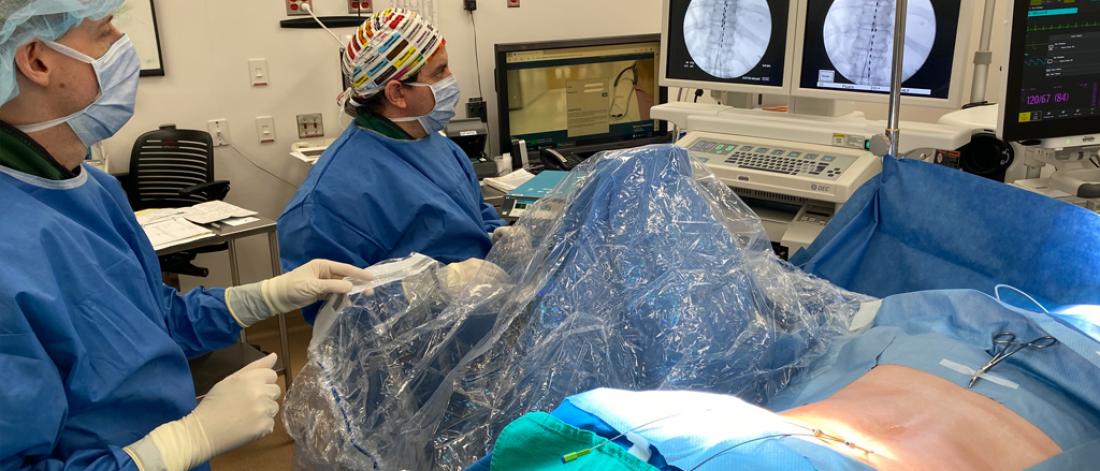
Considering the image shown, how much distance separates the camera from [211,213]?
119 inches

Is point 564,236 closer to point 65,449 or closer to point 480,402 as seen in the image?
point 480,402

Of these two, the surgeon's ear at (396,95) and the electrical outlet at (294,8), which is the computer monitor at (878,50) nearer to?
the surgeon's ear at (396,95)

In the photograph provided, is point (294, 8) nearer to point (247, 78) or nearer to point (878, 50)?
point (247, 78)

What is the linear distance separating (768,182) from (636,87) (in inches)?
76.3

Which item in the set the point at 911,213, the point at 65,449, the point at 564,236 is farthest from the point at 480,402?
the point at 911,213

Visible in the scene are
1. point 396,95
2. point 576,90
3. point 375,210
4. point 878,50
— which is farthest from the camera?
point 576,90

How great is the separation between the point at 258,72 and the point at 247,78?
53mm

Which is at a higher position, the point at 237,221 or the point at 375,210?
the point at 375,210

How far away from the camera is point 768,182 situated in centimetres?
213

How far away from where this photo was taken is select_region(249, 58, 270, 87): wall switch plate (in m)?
3.60

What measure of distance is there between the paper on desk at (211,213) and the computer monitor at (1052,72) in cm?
246

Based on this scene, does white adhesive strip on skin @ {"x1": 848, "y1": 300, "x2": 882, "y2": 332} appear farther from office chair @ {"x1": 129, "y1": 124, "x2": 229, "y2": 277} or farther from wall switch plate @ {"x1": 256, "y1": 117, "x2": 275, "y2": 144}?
wall switch plate @ {"x1": 256, "y1": 117, "x2": 275, "y2": 144}

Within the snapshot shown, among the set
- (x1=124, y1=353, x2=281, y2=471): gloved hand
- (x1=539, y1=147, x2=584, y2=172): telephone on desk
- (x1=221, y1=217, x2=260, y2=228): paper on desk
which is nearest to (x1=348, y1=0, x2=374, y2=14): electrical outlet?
(x1=539, y1=147, x2=584, y2=172): telephone on desk

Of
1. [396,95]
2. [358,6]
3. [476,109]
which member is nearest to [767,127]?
[396,95]
